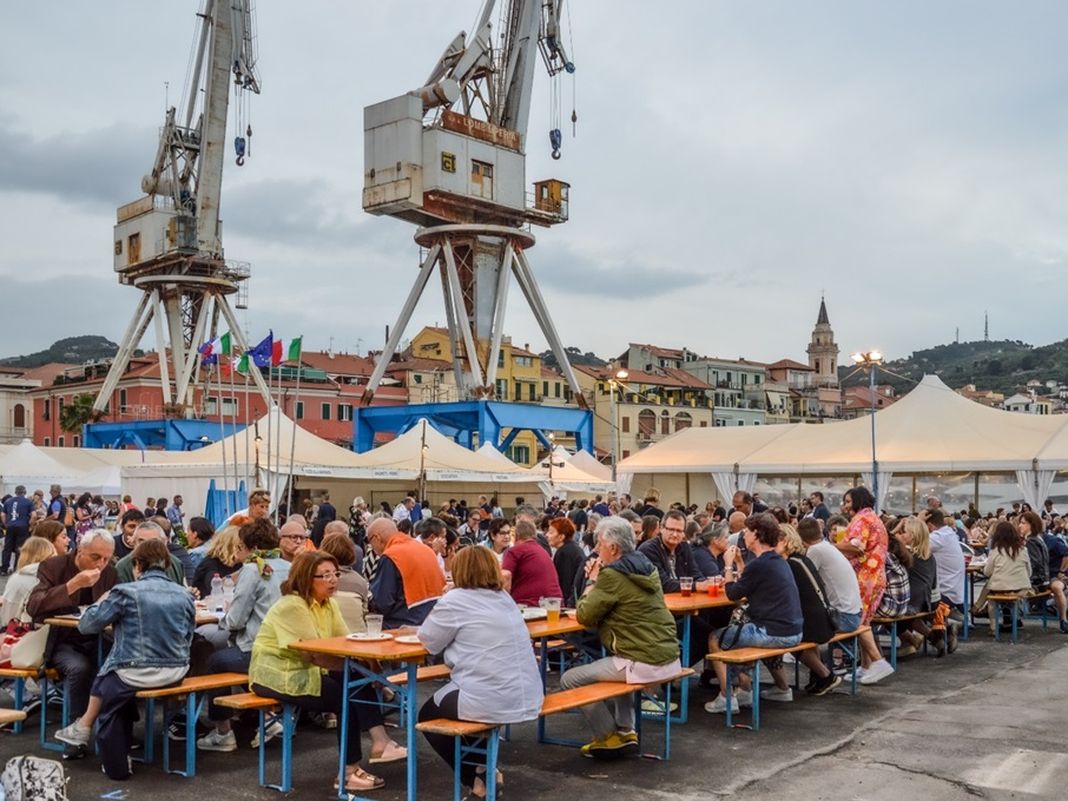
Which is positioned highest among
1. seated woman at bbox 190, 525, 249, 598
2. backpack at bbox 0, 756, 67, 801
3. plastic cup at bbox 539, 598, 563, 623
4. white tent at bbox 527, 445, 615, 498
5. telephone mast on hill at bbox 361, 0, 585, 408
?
telephone mast on hill at bbox 361, 0, 585, 408

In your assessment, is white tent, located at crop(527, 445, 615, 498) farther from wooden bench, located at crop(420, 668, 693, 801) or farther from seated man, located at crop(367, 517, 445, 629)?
wooden bench, located at crop(420, 668, 693, 801)

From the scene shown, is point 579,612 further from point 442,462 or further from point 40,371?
point 40,371

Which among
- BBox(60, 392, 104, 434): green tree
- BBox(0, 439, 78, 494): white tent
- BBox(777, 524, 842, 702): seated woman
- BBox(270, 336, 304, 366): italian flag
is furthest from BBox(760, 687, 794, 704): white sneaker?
BBox(60, 392, 104, 434): green tree

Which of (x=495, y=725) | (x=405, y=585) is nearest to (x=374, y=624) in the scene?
(x=405, y=585)

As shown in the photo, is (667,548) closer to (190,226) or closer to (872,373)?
(872,373)

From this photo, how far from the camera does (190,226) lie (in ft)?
188

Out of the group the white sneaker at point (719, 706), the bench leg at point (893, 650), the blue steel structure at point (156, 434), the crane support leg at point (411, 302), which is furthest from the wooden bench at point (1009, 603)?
the blue steel structure at point (156, 434)

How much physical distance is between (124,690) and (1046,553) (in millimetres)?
11942

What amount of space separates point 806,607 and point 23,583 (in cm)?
618

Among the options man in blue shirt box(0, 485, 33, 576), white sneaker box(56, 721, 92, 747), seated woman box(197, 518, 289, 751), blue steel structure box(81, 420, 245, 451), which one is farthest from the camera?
blue steel structure box(81, 420, 245, 451)

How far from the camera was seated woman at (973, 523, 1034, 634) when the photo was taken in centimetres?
1366

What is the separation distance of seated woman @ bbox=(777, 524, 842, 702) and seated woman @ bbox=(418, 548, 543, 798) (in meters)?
3.45

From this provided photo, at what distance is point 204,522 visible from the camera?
11195 mm

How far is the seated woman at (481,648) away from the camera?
646 cm
